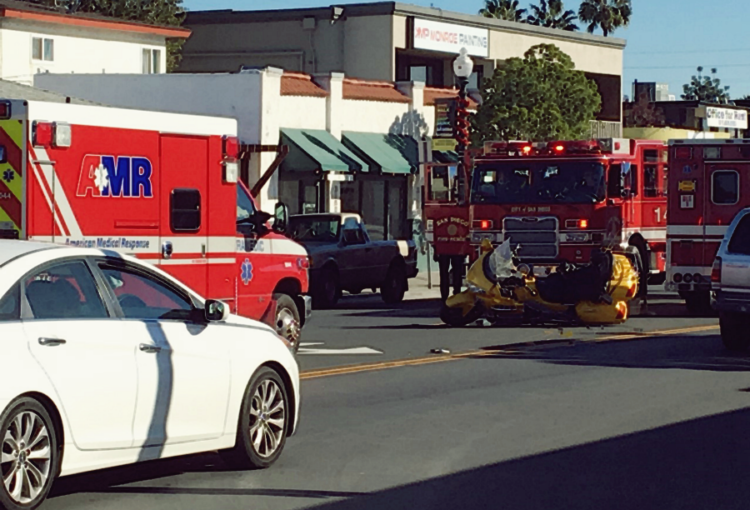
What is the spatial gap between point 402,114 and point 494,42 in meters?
11.1

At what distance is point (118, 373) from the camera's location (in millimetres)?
8750

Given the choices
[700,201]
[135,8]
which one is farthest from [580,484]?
[135,8]

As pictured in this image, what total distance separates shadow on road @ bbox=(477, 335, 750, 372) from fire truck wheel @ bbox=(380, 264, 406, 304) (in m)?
8.96

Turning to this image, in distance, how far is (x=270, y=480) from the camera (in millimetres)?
9688

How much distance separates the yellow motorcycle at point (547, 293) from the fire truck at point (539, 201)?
9.84 ft

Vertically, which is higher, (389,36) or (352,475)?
(389,36)

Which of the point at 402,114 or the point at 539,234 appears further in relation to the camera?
the point at 402,114

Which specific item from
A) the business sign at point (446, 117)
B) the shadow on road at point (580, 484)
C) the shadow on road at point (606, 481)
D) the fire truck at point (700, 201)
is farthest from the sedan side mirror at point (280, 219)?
the business sign at point (446, 117)

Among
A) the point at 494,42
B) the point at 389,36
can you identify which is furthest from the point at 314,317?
the point at 494,42

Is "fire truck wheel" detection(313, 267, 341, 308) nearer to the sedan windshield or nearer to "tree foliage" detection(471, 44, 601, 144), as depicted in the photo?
the sedan windshield

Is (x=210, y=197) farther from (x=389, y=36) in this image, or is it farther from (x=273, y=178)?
(x=389, y=36)

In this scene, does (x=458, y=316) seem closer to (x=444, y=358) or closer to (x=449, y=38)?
(x=444, y=358)

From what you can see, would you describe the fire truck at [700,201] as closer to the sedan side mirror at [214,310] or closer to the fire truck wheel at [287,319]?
the fire truck wheel at [287,319]

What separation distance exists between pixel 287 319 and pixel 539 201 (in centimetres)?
868
